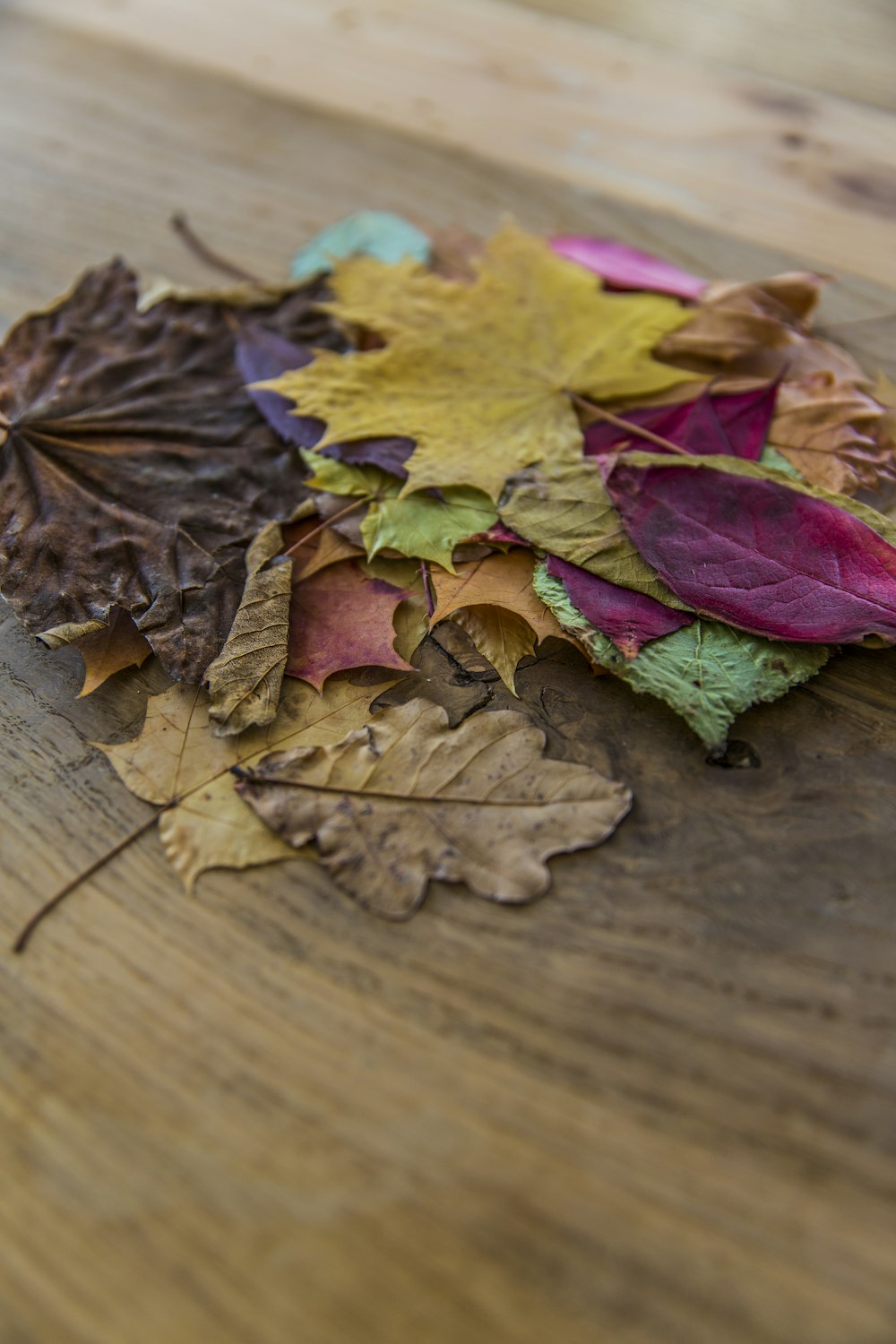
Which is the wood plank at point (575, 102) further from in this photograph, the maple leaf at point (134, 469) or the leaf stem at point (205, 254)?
the maple leaf at point (134, 469)

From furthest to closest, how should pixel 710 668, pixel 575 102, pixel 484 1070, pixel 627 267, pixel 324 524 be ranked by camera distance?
1. pixel 575 102
2. pixel 627 267
3. pixel 324 524
4. pixel 710 668
5. pixel 484 1070

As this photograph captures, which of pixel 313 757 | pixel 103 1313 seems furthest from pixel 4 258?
pixel 103 1313

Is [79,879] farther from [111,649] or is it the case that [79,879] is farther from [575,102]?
[575,102]

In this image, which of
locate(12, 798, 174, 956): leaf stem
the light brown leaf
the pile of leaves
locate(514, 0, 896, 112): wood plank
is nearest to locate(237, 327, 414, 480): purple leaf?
the pile of leaves

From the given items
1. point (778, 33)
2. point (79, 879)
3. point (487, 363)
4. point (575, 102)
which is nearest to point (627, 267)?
point (487, 363)

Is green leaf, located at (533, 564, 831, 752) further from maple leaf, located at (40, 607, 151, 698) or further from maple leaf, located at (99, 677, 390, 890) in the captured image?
maple leaf, located at (40, 607, 151, 698)

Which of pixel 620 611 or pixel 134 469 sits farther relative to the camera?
pixel 134 469

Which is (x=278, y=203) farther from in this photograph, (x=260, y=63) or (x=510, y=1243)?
(x=510, y=1243)
